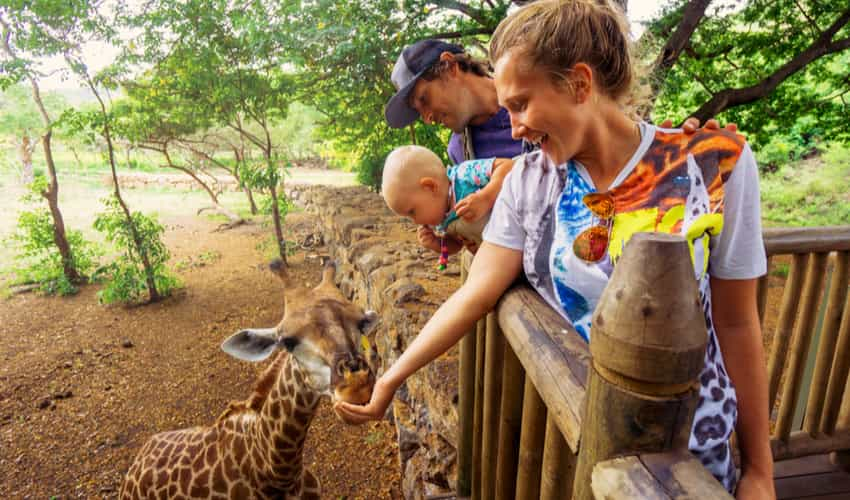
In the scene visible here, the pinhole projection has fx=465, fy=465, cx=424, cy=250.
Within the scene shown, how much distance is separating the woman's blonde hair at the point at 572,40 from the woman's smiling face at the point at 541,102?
0.02 metres

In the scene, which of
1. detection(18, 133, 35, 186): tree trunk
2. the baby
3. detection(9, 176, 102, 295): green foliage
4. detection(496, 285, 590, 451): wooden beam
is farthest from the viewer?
detection(18, 133, 35, 186): tree trunk

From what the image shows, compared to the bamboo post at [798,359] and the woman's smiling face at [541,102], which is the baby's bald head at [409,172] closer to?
the woman's smiling face at [541,102]

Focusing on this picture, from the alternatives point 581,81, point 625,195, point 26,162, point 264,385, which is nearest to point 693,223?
point 625,195

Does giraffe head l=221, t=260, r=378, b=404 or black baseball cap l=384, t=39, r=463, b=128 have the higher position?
black baseball cap l=384, t=39, r=463, b=128

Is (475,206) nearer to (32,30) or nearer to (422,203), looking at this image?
(422,203)

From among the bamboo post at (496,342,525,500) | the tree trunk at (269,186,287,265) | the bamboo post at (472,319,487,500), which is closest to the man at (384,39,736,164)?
the bamboo post at (472,319,487,500)

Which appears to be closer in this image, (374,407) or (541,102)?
(541,102)

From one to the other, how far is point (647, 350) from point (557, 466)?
498 millimetres

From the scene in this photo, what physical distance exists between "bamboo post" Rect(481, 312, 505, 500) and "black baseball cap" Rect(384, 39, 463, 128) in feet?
3.76

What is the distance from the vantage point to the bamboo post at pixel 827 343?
76.9 inches

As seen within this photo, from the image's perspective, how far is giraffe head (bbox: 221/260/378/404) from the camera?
1844 mm

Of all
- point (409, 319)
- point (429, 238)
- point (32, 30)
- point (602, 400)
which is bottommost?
point (409, 319)

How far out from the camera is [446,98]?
2.03 metres

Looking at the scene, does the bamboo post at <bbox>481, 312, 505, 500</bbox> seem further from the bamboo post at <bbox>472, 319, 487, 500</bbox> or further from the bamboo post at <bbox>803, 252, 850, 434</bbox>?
the bamboo post at <bbox>803, 252, 850, 434</bbox>
